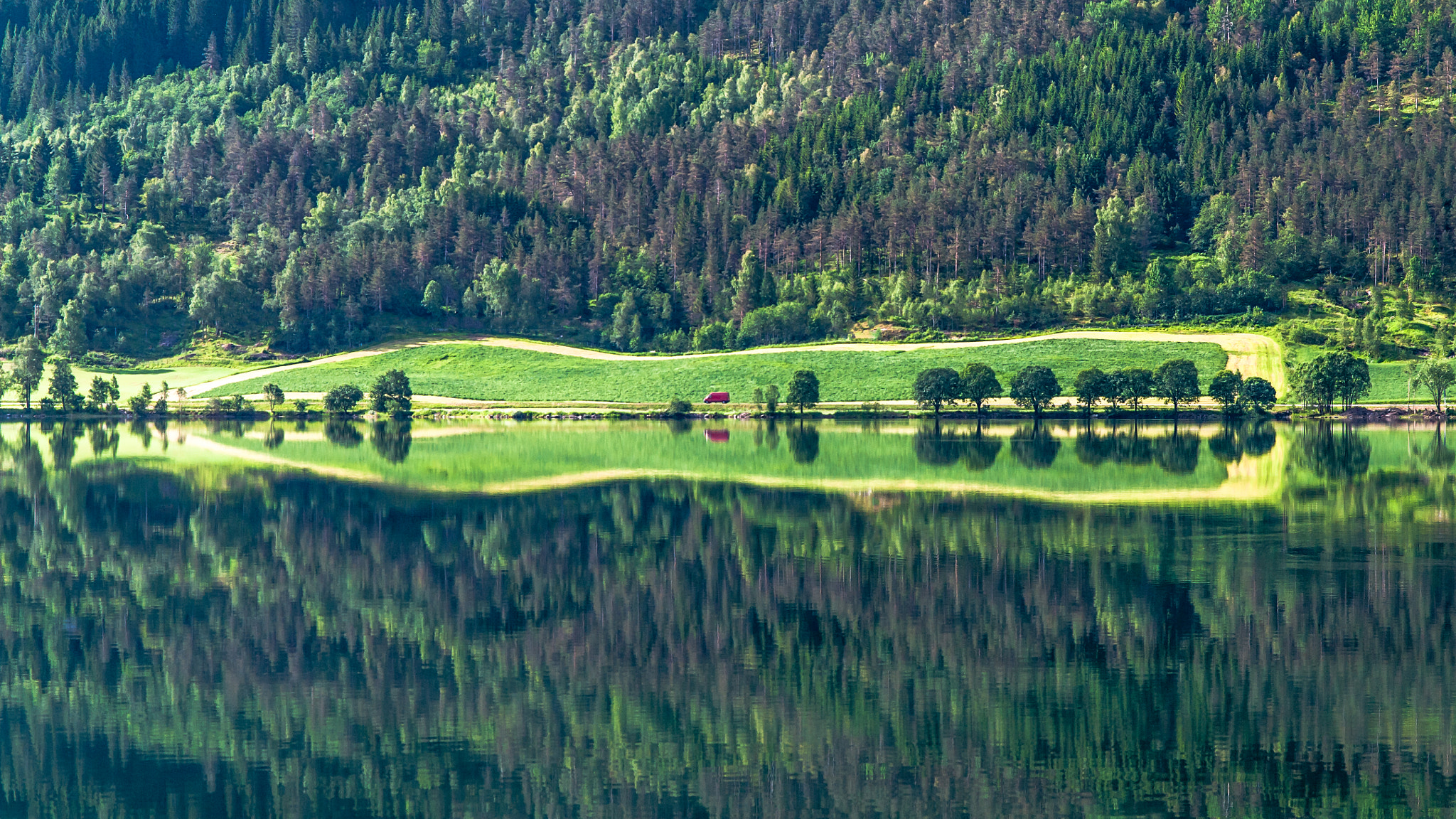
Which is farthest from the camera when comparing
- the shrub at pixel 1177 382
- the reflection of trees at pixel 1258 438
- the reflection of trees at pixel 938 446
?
the shrub at pixel 1177 382

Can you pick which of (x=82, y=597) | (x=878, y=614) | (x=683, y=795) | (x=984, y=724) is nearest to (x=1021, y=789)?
(x=984, y=724)

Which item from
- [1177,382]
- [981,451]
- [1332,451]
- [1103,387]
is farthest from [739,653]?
[1177,382]

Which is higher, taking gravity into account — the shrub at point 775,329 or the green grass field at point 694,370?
the shrub at point 775,329

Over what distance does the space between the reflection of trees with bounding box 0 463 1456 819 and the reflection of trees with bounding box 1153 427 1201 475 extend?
22065 mm

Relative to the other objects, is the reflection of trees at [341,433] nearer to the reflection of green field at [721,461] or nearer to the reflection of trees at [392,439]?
the reflection of green field at [721,461]

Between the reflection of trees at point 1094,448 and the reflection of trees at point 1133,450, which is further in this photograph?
the reflection of trees at point 1094,448

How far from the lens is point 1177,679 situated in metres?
30.7

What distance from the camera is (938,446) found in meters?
92.7

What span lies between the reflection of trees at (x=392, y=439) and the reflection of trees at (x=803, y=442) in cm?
2377

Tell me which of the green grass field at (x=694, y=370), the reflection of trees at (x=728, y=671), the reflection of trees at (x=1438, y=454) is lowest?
the reflection of trees at (x=728, y=671)

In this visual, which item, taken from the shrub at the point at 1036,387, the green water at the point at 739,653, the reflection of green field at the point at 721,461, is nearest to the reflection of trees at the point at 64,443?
the reflection of green field at the point at 721,461

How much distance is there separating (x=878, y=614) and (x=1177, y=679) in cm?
877

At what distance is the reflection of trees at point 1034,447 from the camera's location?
258ft

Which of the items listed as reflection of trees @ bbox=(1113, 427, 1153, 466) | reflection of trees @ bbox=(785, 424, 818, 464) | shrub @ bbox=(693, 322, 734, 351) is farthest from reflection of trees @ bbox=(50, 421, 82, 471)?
shrub @ bbox=(693, 322, 734, 351)
